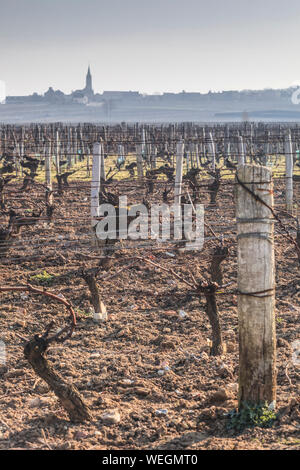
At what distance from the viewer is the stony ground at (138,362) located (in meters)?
3.91

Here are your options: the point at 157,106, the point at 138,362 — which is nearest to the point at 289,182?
the point at 138,362

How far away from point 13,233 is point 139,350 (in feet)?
15.6

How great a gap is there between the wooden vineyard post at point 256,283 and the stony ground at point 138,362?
0.33 metres

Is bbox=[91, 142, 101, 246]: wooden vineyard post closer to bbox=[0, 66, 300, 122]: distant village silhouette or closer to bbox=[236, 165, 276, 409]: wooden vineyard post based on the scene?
bbox=[236, 165, 276, 409]: wooden vineyard post

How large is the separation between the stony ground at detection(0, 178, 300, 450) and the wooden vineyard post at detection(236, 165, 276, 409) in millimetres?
328

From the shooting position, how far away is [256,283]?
3713mm

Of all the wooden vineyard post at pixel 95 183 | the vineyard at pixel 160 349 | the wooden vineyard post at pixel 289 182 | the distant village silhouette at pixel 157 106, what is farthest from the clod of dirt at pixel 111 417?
the distant village silhouette at pixel 157 106

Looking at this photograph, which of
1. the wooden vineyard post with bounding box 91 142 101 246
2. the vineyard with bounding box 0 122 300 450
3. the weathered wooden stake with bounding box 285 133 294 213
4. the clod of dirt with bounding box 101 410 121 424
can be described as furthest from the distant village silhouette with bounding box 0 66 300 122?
the clod of dirt with bounding box 101 410 121 424

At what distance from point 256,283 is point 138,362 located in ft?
6.82

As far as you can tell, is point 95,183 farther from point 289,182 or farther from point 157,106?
point 157,106

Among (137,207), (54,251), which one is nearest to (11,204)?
(137,207)

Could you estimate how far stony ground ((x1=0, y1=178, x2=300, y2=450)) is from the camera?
391 centimetres

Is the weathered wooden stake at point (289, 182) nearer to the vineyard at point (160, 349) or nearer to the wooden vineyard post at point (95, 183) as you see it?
the vineyard at point (160, 349)
